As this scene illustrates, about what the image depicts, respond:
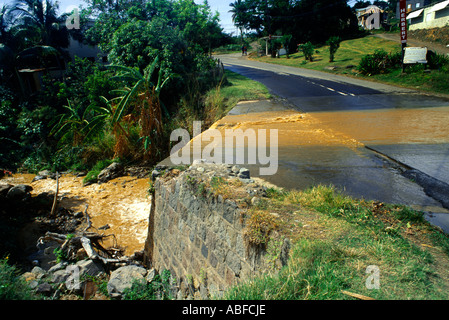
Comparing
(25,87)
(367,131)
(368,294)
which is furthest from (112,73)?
(368,294)

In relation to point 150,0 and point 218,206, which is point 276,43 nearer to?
point 150,0

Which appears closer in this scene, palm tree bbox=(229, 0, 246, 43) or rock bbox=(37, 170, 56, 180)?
rock bbox=(37, 170, 56, 180)

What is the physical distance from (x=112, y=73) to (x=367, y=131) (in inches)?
553

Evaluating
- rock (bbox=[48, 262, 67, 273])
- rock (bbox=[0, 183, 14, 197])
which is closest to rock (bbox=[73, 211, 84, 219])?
rock (bbox=[0, 183, 14, 197])

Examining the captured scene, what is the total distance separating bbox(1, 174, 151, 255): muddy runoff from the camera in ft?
27.4

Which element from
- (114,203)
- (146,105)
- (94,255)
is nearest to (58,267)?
(94,255)

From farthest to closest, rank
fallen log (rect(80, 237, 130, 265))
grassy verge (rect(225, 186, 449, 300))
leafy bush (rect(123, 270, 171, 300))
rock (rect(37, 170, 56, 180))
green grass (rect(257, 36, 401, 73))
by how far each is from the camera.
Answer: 1. green grass (rect(257, 36, 401, 73))
2. rock (rect(37, 170, 56, 180))
3. fallen log (rect(80, 237, 130, 265))
4. leafy bush (rect(123, 270, 171, 300))
5. grassy verge (rect(225, 186, 449, 300))

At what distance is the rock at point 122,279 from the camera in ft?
16.8

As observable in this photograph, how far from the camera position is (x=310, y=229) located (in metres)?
3.45

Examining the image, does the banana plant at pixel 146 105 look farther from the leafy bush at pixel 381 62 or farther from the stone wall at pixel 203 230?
the leafy bush at pixel 381 62

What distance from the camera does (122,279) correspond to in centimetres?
539

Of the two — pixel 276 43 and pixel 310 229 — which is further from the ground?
pixel 276 43

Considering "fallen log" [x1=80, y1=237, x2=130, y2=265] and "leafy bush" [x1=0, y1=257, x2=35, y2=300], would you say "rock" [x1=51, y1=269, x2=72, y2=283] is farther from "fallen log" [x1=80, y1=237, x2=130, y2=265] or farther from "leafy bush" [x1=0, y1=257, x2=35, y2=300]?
"leafy bush" [x1=0, y1=257, x2=35, y2=300]

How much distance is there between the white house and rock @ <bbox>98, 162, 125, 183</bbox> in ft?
106
